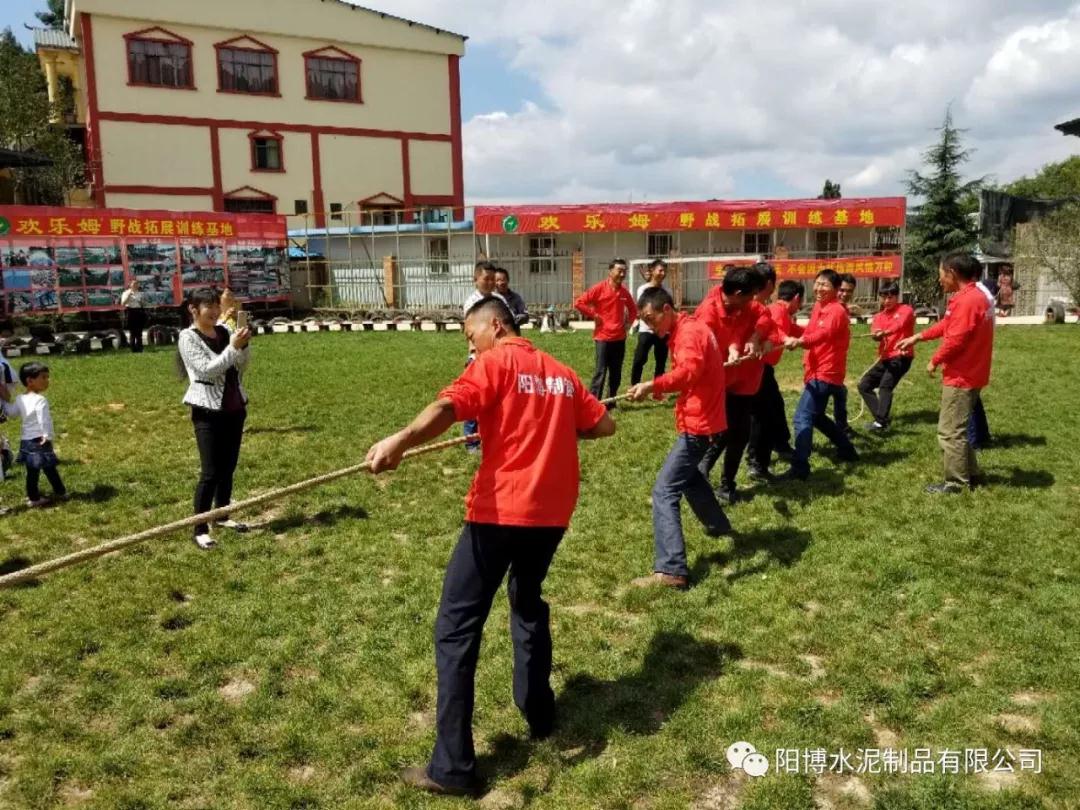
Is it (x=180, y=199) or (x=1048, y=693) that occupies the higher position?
(x=180, y=199)

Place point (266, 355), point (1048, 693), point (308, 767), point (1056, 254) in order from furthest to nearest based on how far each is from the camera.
Answer: point (1056, 254) < point (266, 355) < point (1048, 693) < point (308, 767)

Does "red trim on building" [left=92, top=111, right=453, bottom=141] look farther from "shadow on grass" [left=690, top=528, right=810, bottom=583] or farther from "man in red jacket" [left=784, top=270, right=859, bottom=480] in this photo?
"shadow on grass" [left=690, top=528, right=810, bottom=583]

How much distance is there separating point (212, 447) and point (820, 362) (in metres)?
5.32

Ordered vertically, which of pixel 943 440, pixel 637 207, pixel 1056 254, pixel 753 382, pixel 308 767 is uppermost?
pixel 637 207

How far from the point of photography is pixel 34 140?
32.1 metres

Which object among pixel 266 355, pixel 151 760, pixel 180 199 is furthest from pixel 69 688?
pixel 180 199

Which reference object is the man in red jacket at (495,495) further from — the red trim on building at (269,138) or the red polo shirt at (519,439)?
the red trim on building at (269,138)

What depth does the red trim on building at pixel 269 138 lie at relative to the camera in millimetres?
34562

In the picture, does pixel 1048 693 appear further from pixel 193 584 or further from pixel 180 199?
pixel 180 199

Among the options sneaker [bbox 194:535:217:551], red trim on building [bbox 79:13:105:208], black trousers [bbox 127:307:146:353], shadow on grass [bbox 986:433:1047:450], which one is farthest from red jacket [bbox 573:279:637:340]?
red trim on building [bbox 79:13:105:208]

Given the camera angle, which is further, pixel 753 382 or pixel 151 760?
pixel 753 382

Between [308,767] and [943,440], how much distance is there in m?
5.71

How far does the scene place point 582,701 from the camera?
4.00 m

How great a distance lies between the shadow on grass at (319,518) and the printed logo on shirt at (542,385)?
151 inches
